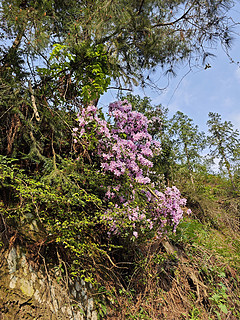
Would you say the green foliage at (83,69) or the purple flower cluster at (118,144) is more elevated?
the green foliage at (83,69)

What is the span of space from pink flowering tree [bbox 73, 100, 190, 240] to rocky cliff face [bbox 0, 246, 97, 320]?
2.33 ft

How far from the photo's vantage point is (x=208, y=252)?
3727 mm

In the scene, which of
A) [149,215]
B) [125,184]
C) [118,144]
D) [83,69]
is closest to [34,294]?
[125,184]

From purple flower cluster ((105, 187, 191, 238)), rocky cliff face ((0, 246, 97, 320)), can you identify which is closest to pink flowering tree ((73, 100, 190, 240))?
purple flower cluster ((105, 187, 191, 238))

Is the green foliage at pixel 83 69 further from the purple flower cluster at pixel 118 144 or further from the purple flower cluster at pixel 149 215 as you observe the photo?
the purple flower cluster at pixel 149 215

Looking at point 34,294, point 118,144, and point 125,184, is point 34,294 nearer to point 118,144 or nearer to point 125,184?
point 125,184

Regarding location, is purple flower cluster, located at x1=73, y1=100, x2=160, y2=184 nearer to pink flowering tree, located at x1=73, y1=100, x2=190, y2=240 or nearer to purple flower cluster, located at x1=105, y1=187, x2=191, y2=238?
pink flowering tree, located at x1=73, y1=100, x2=190, y2=240

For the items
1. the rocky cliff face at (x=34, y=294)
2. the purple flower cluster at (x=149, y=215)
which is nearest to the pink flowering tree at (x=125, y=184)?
the purple flower cluster at (x=149, y=215)

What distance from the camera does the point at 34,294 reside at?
6.08 ft

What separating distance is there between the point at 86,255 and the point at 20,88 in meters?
1.92

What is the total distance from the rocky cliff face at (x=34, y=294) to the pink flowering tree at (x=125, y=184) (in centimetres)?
71

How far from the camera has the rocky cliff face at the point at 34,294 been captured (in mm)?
1728

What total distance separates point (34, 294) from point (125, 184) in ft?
4.43

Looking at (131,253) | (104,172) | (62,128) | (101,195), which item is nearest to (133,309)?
(131,253)
